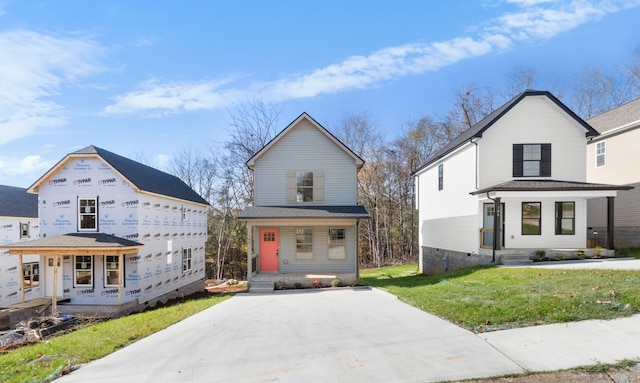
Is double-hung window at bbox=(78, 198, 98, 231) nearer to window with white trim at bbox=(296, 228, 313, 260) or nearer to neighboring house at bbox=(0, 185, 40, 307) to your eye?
neighboring house at bbox=(0, 185, 40, 307)

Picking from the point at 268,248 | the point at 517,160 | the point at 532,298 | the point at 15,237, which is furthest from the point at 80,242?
the point at 517,160

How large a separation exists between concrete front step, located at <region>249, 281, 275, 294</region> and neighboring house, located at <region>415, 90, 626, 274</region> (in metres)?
9.55

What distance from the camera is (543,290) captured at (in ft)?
30.9

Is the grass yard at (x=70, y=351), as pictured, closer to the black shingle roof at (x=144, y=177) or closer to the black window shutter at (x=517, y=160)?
the black shingle roof at (x=144, y=177)

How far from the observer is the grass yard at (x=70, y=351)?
660 cm

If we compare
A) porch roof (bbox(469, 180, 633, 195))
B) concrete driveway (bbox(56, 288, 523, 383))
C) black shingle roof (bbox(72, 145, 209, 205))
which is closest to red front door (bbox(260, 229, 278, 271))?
black shingle roof (bbox(72, 145, 209, 205))

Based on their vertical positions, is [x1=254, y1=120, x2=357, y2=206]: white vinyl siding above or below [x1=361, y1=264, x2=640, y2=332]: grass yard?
above

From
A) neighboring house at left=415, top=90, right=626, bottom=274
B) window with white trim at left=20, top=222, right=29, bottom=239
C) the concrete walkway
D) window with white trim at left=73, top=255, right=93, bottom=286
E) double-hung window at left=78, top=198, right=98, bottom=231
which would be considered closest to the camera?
the concrete walkway

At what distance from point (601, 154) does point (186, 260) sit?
82.0 feet

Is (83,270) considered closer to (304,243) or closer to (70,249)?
(70,249)

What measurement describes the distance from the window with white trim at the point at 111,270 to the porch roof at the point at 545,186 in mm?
16858

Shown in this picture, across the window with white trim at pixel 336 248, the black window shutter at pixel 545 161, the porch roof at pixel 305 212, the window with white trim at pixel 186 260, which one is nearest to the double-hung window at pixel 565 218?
the black window shutter at pixel 545 161

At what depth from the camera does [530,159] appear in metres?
17.0

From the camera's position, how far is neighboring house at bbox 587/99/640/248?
1762cm
